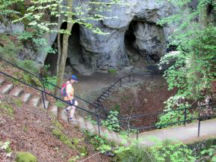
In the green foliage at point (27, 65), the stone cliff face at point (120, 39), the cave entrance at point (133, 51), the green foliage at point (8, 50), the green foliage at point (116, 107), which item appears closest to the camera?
the green foliage at point (8, 50)

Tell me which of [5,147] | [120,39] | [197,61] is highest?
[120,39]

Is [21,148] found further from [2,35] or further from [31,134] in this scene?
[2,35]

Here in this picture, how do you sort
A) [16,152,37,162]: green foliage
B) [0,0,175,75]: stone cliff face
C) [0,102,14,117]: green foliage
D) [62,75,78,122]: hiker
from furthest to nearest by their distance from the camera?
[0,0,175,75]: stone cliff face
[62,75,78,122]: hiker
[0,102,14,117]: green foliage
[16,152,37,162]: green foliage

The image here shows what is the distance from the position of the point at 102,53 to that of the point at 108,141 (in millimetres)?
14138

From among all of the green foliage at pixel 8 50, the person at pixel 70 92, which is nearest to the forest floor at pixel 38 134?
the person at pixel 70 92

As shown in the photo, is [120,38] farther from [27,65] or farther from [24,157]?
[24,157]

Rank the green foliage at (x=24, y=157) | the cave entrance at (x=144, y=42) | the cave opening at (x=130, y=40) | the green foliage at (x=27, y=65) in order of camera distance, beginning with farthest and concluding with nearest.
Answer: the cave opening at (x=130, y=40), the cave entrance at (x=144, y=42), the green foliage at (x=27, y=65), the green foliage at (x=24, y=157)

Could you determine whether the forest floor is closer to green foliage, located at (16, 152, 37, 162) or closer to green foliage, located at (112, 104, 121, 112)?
green foliage, located at (16, 152, 37, 162)

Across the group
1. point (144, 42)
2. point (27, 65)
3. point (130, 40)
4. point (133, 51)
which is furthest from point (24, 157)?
point (130, 40)

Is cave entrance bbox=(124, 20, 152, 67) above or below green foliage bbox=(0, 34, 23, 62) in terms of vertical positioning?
below

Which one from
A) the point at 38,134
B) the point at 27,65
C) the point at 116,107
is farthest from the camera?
the point at 116,107

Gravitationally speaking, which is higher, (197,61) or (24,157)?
(197,61)

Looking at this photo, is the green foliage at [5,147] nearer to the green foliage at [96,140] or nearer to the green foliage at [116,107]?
the green foliage at [96,140]

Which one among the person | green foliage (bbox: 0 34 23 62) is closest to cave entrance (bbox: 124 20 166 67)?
green foliage (bbox: 0 34 23 62)
